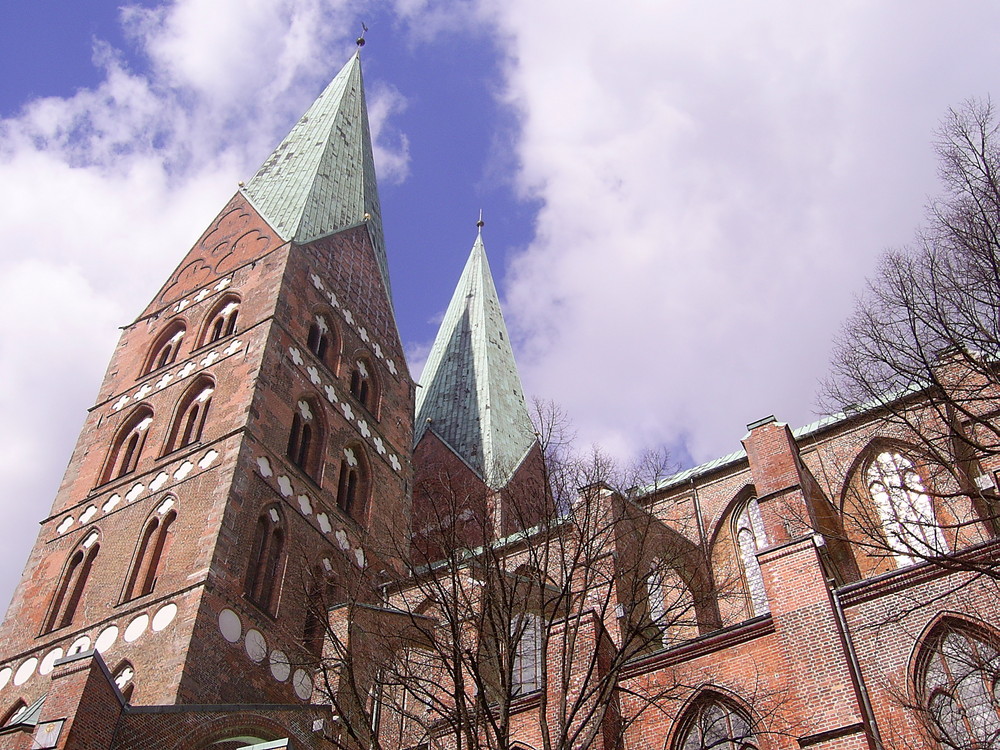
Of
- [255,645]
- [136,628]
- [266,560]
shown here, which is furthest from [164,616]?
[266,560]

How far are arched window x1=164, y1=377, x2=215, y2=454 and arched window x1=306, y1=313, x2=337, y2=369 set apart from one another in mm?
3085

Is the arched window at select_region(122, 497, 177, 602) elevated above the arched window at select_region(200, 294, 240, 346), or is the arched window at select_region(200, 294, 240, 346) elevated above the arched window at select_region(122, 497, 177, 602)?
the arched window at select_region(200, 294, 240, 346)

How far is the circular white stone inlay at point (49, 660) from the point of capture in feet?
65.9

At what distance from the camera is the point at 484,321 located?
135ft

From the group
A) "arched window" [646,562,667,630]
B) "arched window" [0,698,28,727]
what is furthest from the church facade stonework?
"arched window" [646,562,667,630]

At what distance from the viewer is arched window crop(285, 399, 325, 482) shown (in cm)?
2445

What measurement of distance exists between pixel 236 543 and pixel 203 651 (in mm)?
2631

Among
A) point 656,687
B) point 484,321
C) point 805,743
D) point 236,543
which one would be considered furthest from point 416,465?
point 805,743

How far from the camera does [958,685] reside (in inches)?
528

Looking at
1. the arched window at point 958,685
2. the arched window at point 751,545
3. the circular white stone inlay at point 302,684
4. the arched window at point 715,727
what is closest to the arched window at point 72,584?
the circular white stone inlay at point 302,684

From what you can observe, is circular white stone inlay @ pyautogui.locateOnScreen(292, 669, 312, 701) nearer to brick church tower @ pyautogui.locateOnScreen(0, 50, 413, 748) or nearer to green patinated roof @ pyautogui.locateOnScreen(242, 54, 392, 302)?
brick church tower @ pyautogui.locateOnScreen(0, 50, 413, 748)

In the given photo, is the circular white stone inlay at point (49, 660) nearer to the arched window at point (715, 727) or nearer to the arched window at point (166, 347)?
the arched window at point (166, 347)

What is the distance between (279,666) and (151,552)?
12.2 feet

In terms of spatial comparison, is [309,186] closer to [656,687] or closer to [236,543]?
[236,543]
